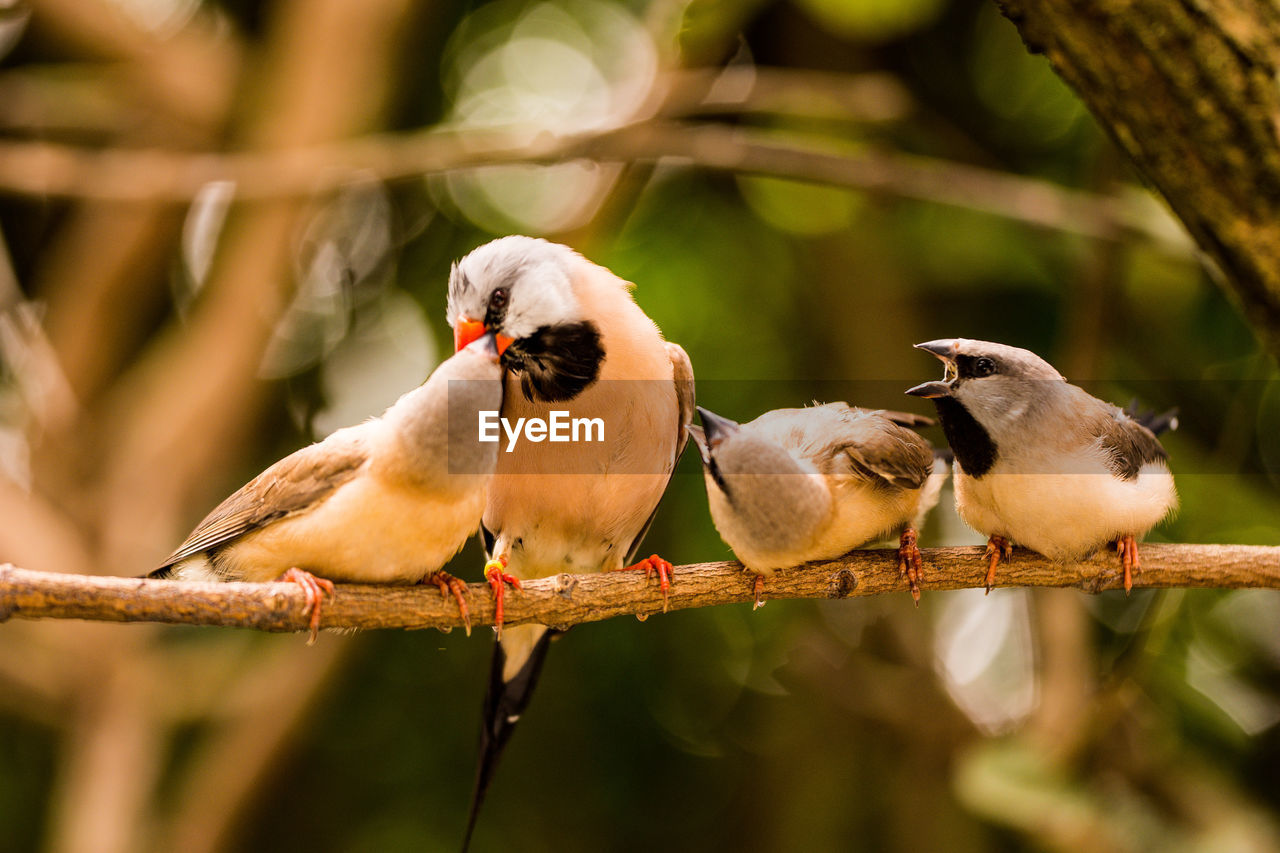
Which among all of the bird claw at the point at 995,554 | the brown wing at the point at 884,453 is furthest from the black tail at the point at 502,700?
the bird claw at the point at 995,554

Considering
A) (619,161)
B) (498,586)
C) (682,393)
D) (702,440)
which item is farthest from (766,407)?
(702,440)

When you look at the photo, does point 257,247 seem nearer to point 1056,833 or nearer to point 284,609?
point 284,609

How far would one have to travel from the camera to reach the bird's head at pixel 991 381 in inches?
59.1

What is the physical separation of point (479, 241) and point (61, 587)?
226 centimetres

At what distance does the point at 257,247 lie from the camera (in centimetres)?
393

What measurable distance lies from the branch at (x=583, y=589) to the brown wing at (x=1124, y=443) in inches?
6.5

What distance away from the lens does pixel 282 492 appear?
1782 mm

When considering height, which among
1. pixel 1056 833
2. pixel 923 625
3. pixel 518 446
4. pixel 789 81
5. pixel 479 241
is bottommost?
pixel 1056 833

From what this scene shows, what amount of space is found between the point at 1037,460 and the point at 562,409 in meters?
0.83

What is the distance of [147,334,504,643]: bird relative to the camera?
156cm

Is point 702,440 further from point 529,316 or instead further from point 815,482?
point 529,316

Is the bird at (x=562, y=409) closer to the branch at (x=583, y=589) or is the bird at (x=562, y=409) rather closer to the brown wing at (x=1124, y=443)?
the branch at (x=583, y=589)

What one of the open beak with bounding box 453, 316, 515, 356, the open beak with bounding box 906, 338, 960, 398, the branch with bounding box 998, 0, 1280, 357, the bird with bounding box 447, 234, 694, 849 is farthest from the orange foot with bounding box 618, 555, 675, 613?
the branch with bounding box 998, 0, 1280, 357

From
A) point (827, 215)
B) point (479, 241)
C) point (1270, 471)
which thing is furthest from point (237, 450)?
point (1270, 471)
